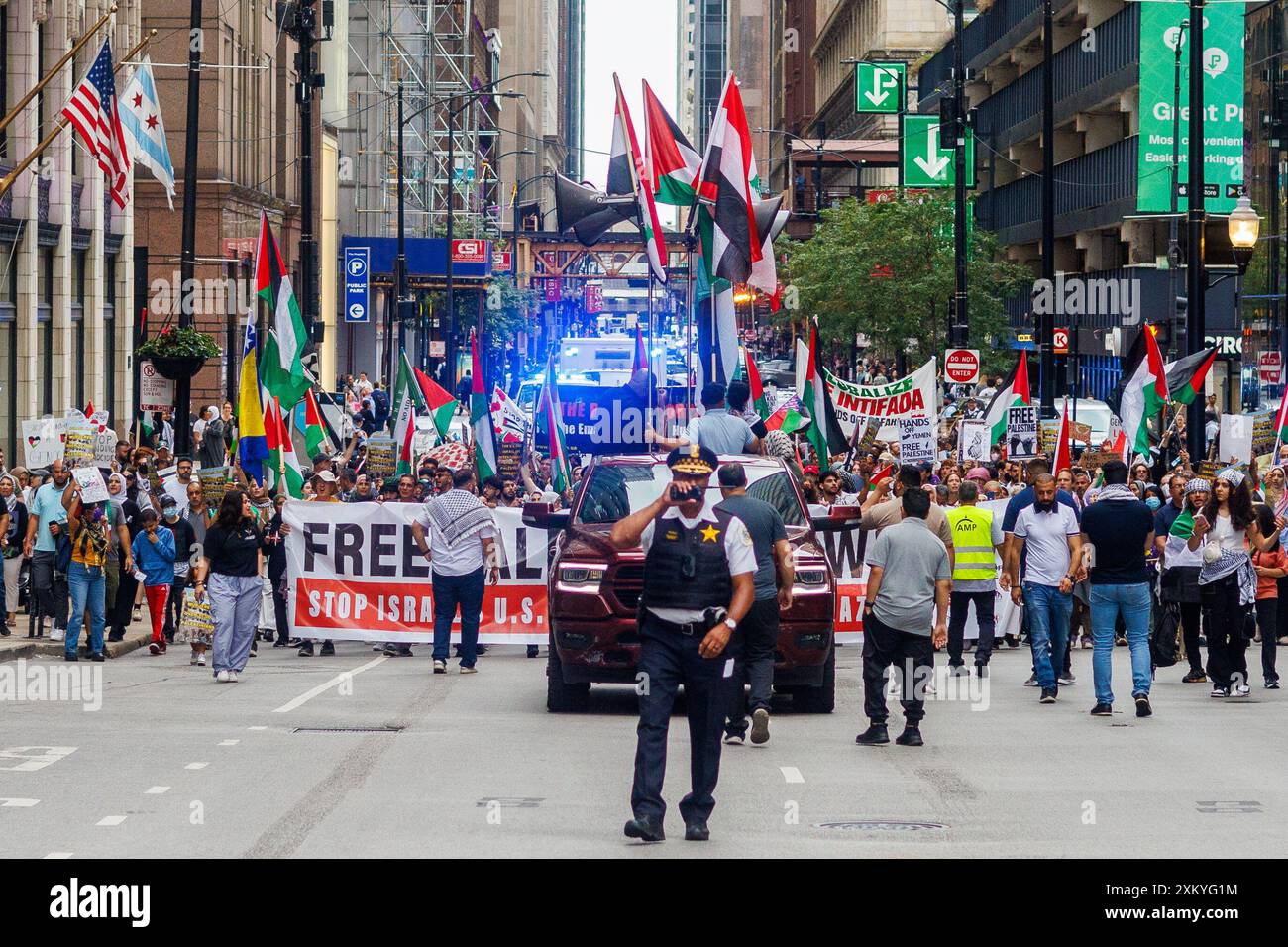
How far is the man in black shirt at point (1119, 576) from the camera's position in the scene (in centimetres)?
1495

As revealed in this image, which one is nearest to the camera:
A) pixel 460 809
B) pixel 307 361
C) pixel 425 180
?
pixel 460 809

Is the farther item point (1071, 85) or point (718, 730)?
point (1071, 85)

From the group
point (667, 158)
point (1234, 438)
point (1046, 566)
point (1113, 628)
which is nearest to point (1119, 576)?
point (1113, 628)

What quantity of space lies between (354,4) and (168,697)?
72.9 m

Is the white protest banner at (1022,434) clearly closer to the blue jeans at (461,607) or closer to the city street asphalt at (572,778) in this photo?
the city street asphalt at (572,778)

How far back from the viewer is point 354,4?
85.8m

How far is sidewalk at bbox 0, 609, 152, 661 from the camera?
765 inches

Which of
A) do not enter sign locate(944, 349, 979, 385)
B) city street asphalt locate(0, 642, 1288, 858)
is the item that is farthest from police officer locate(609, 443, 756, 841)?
do not enter sign locate(944, 349, 979, 385)

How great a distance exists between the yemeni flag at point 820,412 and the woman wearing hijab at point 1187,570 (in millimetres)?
7997

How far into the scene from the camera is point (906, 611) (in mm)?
13844

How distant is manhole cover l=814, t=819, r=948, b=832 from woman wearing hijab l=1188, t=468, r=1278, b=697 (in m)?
6.84

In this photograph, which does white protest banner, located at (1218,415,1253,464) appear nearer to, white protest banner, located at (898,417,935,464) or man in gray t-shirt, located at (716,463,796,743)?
white protest banner, located at (898,417,935,464)

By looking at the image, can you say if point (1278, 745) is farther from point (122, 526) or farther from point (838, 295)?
point (838, 295)

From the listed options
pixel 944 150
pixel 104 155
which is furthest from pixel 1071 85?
pixel 104 155
